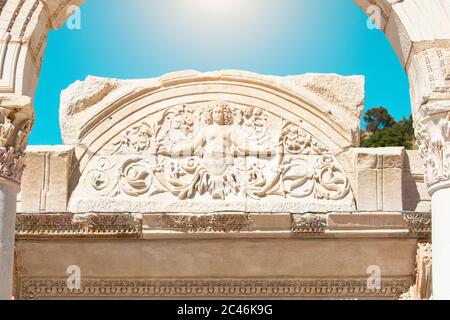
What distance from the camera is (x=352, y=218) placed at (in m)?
10.9

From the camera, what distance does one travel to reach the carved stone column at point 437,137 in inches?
302

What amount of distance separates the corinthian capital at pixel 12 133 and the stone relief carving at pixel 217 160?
11.0 feet

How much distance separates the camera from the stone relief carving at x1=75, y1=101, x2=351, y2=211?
1139cm

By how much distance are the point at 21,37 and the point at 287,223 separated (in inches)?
154

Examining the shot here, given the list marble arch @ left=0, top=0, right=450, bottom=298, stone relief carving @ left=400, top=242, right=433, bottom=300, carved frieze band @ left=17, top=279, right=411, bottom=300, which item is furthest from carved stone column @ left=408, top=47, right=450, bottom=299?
carved frieze band @ left=17, top=279, right=411, bottom=300

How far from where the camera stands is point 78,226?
36.2ft

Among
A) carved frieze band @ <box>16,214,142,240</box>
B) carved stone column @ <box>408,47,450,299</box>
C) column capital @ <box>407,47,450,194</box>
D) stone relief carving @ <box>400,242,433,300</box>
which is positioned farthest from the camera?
carved frieze band @ <box>16,214,142,240</box>

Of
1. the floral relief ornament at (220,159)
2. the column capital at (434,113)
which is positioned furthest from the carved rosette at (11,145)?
the floral relief ornament at (220,159)

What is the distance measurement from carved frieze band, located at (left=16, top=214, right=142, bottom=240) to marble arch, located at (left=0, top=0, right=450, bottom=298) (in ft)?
9.10

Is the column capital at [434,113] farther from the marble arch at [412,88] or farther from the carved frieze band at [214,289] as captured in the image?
the carved frieze band at [214,289]

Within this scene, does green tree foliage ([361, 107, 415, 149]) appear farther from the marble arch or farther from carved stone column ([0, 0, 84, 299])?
carved stone column ([0, 0, 84, 299])
